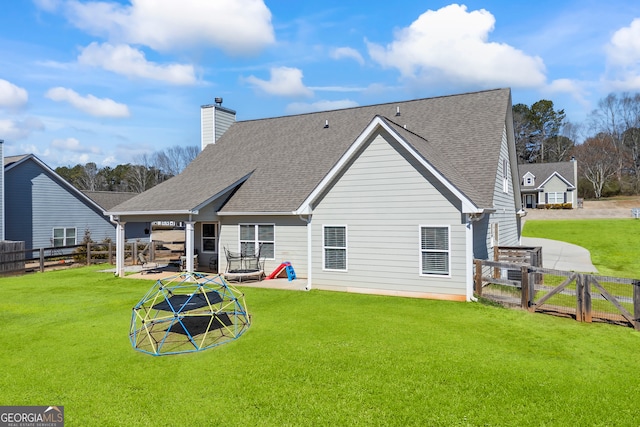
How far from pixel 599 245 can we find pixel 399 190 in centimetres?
2346

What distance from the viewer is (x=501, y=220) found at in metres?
17.5

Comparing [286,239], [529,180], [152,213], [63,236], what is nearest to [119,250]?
[152,213]

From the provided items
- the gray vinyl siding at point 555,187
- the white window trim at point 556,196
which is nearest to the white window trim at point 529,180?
the gray vinyl siding at point 555,187

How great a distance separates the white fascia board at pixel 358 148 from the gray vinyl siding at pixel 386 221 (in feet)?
0.95

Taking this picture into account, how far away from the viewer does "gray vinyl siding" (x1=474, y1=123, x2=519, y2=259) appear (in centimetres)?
1429

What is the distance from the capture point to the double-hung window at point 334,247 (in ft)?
46.2

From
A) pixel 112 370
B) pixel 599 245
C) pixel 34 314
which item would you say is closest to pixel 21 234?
pixel 34 314

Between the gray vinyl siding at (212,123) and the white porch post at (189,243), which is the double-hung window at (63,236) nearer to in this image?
the gray vinyl siding at (212,123)

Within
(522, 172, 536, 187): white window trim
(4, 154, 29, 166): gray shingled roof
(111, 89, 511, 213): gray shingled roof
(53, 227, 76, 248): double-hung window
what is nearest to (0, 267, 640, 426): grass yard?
(111, 89, 511, 213): gray shingled roof

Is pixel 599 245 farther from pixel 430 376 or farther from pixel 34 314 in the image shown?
pixel 34 314

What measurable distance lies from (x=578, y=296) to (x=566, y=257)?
15593mm

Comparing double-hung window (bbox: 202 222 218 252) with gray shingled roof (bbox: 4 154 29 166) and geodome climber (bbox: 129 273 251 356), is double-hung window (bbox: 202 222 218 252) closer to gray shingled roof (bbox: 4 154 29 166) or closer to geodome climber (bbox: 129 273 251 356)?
geodome climber (bbox: 129 273 251 356)

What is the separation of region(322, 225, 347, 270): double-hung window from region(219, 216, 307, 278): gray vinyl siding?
2.25m

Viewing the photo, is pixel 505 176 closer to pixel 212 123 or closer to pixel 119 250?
pixel 212 123
